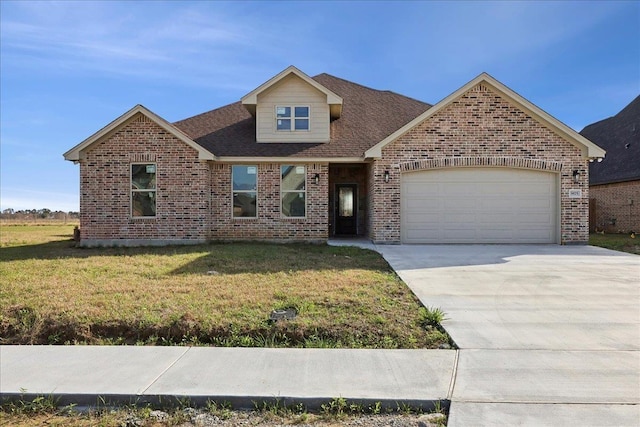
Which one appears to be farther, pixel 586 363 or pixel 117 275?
pixel 117 275

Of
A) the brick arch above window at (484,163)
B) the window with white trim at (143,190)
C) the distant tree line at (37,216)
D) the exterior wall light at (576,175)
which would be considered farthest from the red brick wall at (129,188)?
the distant tree line at (37,216)

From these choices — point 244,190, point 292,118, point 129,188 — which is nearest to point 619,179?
point 292,118

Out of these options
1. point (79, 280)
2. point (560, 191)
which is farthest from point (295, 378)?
point (560, 191)

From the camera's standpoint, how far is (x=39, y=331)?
555 centimetres

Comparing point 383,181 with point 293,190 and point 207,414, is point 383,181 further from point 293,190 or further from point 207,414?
point 207,414

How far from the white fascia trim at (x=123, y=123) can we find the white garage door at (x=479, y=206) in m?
6.88

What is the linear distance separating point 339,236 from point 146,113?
28.0 feet

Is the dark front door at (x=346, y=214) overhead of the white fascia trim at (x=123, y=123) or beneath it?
beneath

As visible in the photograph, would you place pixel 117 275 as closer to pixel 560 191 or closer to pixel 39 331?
pixel 39 331

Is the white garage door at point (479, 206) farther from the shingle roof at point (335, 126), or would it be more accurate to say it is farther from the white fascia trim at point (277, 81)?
the white fascia trim at point (277, 81)

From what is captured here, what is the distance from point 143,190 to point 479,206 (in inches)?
446

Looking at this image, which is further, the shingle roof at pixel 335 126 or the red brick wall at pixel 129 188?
the shingle roof at pixel 335 126

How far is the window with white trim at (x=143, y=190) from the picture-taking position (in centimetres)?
1414

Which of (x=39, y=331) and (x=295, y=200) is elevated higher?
(x=295, y=200)
